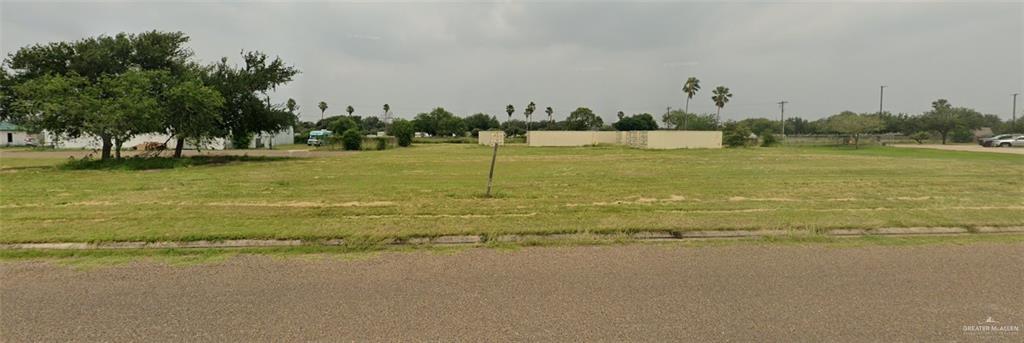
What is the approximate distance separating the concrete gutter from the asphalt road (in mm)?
655

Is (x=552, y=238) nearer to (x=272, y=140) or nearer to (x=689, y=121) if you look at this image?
(x=272, y=140)

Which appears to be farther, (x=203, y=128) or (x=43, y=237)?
(x=203, y=128)

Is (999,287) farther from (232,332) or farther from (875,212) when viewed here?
(232,332)

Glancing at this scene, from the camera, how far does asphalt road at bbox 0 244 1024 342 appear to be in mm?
3324

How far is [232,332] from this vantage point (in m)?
3.33

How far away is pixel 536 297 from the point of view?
3982 mm

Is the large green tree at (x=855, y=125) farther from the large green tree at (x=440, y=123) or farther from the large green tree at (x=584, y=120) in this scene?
the large green tree at (x=440, y=123)

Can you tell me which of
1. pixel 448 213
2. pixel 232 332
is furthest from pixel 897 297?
pixel 448 213

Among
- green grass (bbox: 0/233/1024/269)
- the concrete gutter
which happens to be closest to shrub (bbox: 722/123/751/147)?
the concrete gutter

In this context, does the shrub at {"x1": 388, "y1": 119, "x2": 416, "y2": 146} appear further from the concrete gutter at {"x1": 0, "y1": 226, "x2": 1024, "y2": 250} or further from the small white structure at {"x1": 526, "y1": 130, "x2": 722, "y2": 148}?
the concrete gutter at {"x1": 0, "y1": 226, "x2": 1024, "y2": 250}

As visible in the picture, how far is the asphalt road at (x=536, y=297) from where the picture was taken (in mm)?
3324

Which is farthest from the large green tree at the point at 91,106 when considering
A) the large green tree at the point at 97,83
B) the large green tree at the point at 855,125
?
the large green tree at the point at 855,125

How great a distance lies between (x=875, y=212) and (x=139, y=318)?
1017 centimetres

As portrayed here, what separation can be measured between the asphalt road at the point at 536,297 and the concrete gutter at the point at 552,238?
65cm
